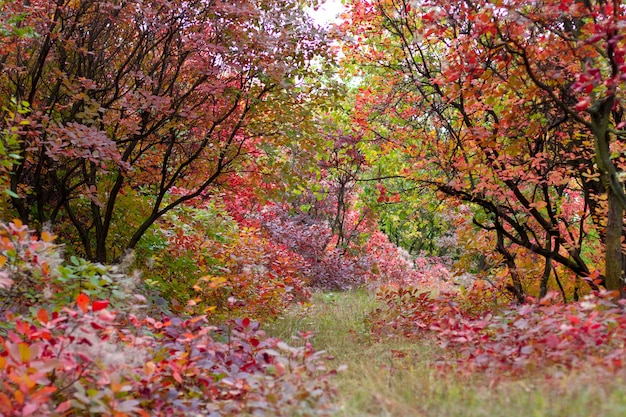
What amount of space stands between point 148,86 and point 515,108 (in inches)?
157

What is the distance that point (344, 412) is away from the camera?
2521mm

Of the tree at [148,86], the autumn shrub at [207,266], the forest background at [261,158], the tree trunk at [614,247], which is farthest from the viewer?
the autumn shrub at [207,266]

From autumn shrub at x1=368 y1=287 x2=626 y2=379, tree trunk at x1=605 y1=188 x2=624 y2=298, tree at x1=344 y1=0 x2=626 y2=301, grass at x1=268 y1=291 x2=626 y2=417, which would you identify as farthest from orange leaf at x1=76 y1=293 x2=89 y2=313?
tree trunk at x1=605 y1=188 x2=624 y2=298

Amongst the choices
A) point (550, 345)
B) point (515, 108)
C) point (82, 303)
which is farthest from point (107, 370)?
point (515, 108)

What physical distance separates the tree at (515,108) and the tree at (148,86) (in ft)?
4.36

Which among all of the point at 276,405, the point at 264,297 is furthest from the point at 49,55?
the point at 276,405

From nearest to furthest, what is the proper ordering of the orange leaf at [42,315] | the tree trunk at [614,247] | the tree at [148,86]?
the orange leaf at [42,315]
the tree trunk at [614,247]
the tree at [148,86]

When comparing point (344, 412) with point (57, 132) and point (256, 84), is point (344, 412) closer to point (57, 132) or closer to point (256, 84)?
point (57, 132)

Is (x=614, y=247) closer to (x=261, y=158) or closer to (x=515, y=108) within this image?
(x=515, y=108)

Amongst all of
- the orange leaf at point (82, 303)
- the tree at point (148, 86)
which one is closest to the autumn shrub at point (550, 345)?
the orange leaf at point (82, 303)

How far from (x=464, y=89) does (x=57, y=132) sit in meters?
3.49

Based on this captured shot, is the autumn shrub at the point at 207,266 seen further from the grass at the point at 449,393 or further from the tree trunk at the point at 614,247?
the tree trunk at the point at 614,247

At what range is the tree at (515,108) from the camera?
3.89 meters

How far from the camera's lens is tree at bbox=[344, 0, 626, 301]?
12.8 feet
